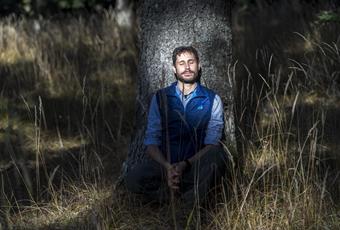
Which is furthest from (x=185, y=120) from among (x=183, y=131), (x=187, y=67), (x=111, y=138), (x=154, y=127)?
(x=111, y=138)

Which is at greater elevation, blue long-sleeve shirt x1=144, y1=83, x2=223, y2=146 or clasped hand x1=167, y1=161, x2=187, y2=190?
blue long-sleeve shirt x1=144, y1=83, x2=223, y2=146

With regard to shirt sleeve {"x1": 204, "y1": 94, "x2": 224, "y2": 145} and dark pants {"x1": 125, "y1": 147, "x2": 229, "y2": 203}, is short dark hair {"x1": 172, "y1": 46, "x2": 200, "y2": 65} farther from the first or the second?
dark pants {"x1": 125, "y1": 147, "x2": 229, "y2": 203}

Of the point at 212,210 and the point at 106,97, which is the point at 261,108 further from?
the point at 212,210

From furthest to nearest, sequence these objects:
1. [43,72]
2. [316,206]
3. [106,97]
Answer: [43,72] < [106,97] < [316,206]

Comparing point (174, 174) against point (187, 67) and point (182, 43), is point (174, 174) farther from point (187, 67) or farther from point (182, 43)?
point (182, 43)

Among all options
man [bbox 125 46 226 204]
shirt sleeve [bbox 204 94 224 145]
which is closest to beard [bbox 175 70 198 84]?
man [bbox 125 46 226 204]

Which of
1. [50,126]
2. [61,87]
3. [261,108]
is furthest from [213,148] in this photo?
[61,87]

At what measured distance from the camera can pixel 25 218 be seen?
14.7 feet

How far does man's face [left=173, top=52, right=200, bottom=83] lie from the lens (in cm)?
428

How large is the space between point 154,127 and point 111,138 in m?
1.78

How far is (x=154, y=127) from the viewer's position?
4336 millimetres

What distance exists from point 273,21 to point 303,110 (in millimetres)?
3740

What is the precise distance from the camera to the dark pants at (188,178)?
411 centimetres

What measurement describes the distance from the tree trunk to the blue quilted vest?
27 centimetres
